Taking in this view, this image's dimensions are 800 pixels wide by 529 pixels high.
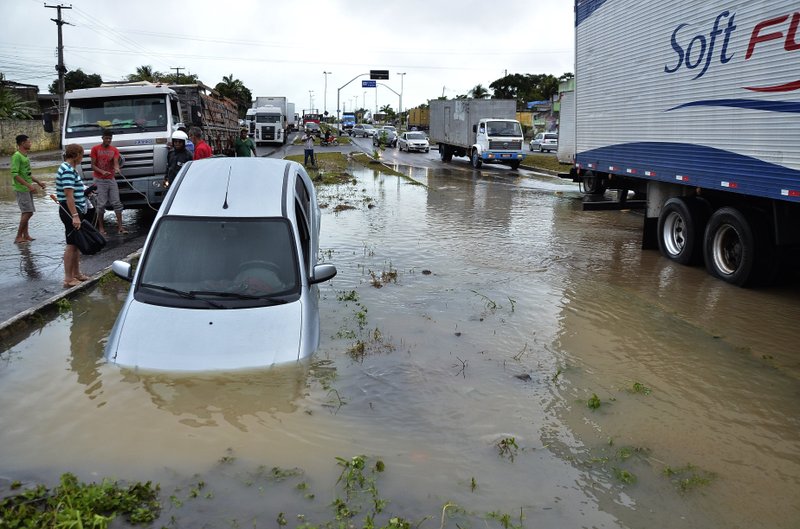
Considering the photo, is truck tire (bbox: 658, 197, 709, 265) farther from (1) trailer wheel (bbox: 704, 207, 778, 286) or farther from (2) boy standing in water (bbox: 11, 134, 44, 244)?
(2) boy standing in water (bbox: 11, 134, 44, 244)

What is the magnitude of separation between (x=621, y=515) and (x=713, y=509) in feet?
1.86

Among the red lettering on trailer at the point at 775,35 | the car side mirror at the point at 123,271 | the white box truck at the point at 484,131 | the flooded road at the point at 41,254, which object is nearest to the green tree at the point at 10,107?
the flooded road at the point at 41,254

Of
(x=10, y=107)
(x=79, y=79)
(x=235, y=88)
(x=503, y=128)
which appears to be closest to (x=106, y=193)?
(x=503, y=128)

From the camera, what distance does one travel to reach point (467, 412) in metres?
4.96

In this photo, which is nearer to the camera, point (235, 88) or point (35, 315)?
point (35, 315)

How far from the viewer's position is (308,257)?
241 inches

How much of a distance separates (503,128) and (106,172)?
73.1 ft

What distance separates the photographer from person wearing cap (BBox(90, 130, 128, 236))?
1091 cm

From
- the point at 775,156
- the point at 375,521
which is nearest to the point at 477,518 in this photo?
the point at 375,521

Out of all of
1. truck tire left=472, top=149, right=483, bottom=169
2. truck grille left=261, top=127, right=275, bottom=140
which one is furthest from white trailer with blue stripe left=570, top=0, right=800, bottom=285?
truck grille left=261, top=127, right=275, bottom=140

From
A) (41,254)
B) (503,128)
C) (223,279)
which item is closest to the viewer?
(223,279)

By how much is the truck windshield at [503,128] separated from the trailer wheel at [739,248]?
71.0 ft

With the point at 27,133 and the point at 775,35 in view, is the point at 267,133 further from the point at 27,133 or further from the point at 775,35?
the point at 775,35

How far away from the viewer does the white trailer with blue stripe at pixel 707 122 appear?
7426 mm
